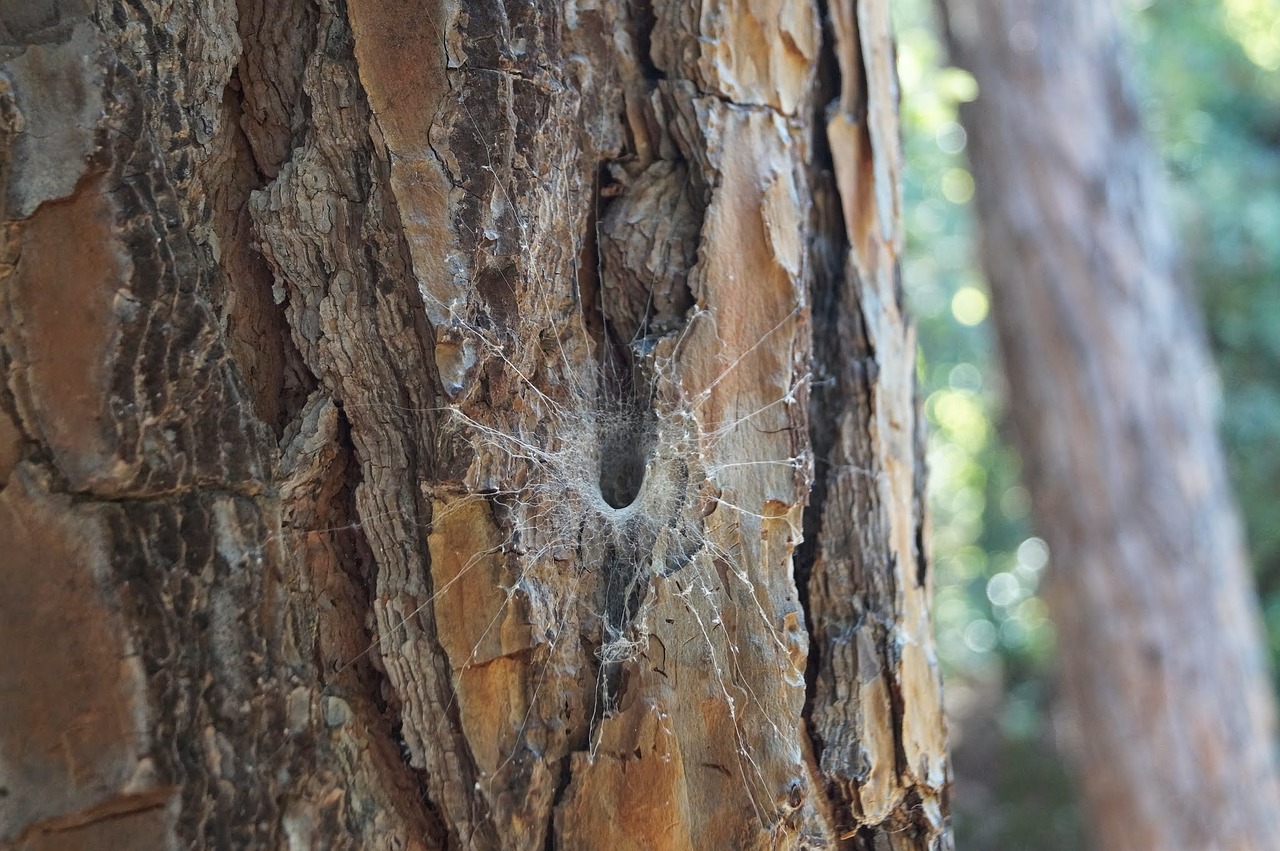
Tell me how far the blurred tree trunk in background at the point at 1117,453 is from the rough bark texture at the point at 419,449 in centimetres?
215

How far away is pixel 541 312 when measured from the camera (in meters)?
0.96

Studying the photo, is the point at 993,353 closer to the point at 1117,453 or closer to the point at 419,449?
the point at 1117,453

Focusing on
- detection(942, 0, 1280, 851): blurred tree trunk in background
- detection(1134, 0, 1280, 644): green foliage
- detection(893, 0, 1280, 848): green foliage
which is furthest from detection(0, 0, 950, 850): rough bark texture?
detection(1134, 0, 1280, 644): green foliage

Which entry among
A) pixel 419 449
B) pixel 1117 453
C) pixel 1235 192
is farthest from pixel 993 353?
pixel 419 449

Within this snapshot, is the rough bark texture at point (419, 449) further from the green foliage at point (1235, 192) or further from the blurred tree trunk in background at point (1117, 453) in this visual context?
the green foliage at point (1235, 192)

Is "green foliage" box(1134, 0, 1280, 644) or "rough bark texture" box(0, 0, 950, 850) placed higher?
"green foliage" box(1134, 0, 1280, 644)

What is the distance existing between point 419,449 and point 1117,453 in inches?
102

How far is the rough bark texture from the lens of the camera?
2.72ft

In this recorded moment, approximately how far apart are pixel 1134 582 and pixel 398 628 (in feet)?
8.49

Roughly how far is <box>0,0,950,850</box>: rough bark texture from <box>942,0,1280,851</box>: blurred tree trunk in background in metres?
2.15

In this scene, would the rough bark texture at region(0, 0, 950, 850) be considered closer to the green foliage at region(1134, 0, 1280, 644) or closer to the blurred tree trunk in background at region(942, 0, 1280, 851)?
the blurred tree trunk in background at region(942, 0, 1280, 851)

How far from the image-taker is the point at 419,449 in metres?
0.91

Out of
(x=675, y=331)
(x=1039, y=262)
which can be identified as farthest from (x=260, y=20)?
(x=1039, y=262)

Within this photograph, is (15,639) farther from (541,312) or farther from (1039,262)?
(1039,262)
